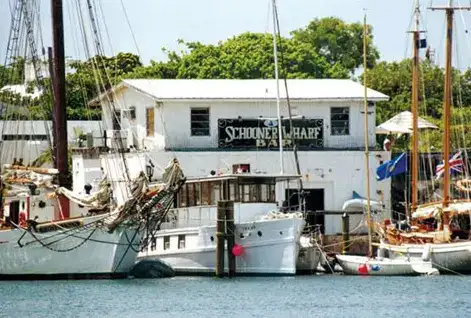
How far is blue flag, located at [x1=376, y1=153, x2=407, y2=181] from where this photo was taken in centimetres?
8456

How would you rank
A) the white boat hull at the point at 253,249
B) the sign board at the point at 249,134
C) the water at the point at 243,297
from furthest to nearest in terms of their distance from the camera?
the sign board at the point at 249,134, the white boat hull at the point at 253,249, the water at the point at 243,297

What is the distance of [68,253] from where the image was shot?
71688mm

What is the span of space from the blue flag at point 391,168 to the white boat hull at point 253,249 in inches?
437

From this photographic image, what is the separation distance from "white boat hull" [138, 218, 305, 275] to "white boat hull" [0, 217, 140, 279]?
140 inches

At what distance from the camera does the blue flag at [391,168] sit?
84562mm

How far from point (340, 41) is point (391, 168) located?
58.9 metres

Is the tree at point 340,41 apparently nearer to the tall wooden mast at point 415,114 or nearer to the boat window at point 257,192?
the tall wooden mast at point 415,114

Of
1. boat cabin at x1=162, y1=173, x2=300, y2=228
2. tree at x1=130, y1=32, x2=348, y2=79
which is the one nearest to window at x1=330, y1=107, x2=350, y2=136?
boat cabin at x1=162, y1=173, x2=300, y2=228

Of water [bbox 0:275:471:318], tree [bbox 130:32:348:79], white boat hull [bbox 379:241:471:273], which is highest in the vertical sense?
tree [bbox 130:32:348:79]

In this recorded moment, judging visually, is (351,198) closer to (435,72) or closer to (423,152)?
(423,152)

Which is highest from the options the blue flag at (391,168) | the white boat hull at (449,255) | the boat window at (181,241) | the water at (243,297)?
the blue flag at (391,168)

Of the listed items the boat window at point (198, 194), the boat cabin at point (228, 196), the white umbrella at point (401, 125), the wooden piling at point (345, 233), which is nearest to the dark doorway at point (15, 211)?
the boat cabin at point (228, 196)

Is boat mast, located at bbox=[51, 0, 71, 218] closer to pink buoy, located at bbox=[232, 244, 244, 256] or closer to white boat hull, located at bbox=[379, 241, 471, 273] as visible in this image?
pink buoy, located at bbox=[232, 244, 244, 256]

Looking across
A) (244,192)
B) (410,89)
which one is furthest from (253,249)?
(410,89)
